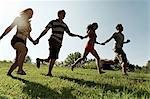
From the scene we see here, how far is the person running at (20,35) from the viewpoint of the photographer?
1184cm

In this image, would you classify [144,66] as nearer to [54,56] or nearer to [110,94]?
[54,56]

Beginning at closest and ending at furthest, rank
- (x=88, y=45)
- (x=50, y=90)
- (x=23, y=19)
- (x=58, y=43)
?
(x=50, y=90)
(x=23, y=19)
(x=58, y=43)
(x=88, y=45)

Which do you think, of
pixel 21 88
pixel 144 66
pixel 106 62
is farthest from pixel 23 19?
pixel 144 66

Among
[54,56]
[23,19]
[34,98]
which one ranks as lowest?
[34,98]

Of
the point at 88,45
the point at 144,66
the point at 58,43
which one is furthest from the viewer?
the point at 144,66

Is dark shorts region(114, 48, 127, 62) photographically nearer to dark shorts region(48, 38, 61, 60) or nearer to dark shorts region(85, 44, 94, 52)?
dark shorts region(85, 44, 94, 52)

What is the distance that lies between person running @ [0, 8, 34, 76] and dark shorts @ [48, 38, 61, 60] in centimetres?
120

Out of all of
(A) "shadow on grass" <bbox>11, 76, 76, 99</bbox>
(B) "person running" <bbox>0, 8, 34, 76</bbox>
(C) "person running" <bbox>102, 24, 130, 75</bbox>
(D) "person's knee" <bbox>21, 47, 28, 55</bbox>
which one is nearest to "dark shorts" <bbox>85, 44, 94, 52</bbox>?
(C) "person running" <bbox>102, 24, 130, 75</bbox>

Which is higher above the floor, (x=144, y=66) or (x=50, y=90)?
(x=144, y=66)

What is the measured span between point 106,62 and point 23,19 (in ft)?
38.5

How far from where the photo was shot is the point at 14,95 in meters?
8.73

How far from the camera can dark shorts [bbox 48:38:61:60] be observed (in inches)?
519

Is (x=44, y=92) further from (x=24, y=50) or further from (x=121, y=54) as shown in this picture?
(x=121, y=54)

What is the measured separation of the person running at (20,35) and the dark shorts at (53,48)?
120cm
